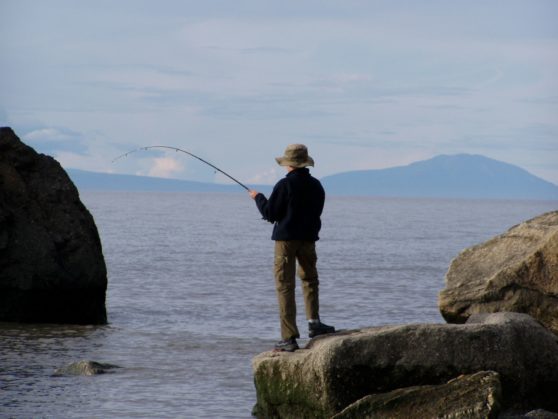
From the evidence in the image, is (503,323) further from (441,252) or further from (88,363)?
(441,252)

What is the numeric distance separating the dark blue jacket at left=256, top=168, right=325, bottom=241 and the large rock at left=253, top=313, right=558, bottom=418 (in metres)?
1.19

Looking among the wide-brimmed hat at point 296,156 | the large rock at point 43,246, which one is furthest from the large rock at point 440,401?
the large rock at point 43,246

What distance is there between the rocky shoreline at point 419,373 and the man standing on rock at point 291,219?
0.55 meters

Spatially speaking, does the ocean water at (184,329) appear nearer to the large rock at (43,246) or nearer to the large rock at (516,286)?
the large rock at (43,246)

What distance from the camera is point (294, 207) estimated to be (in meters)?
10.2

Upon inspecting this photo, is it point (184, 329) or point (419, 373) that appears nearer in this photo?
point (419, 373)

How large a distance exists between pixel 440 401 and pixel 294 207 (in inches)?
105

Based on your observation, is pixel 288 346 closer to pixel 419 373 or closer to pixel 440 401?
pixel 419 373

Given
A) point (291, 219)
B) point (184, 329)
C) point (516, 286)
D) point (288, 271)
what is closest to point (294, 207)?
point (291, 219)

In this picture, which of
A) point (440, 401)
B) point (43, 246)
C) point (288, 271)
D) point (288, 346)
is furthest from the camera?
point (43, 246)

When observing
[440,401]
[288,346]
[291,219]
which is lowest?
[440,401]

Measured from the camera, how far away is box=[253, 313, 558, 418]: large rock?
905cm

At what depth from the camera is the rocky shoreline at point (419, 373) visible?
8445 millimetres

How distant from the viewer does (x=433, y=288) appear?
28094 millimetres
